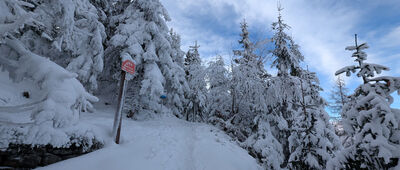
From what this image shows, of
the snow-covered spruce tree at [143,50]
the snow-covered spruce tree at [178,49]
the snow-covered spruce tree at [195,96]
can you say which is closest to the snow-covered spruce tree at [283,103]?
the snow-covered spruce tree at [143,50]

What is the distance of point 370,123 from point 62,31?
778cm

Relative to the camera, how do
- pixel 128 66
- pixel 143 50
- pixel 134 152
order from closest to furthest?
1. pixel 134 152
2. pixel 128 66
3. pixel 143 50

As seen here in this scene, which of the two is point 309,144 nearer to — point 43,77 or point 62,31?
point 43,77

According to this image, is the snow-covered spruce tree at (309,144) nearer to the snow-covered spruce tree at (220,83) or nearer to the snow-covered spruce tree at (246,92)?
the snow-covered spruce tree at (246,92)

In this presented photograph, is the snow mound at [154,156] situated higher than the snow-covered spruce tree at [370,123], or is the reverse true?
the snow-covered spruce tree at [370,123]

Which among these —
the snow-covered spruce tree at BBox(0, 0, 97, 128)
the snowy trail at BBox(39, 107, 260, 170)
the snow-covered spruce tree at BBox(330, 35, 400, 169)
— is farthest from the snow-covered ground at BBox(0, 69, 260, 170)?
the snow-covered spruce tree at BBox(330, 35, 400, 169)

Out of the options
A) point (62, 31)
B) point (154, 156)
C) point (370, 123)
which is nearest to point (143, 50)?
point (62, 31)

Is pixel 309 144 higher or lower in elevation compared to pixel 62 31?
lower

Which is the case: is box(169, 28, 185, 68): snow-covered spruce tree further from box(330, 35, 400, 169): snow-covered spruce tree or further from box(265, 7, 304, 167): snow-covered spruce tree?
box(330, 35, 400, 169): snow-covered spruce tree

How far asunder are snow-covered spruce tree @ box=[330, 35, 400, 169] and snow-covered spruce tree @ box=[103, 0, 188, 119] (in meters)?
8.85

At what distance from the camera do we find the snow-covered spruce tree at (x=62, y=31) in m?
3.57

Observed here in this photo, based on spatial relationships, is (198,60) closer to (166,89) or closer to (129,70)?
(166,89)

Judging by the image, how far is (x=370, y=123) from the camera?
10.1 feet

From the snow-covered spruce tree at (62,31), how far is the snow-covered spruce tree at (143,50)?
4.55 feet
